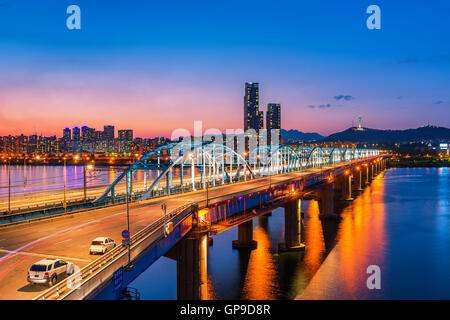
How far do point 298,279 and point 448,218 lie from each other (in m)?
63.1

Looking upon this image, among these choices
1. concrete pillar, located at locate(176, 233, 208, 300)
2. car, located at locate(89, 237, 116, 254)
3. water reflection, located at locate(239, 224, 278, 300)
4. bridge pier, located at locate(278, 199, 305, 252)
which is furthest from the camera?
bridge pier, located at locate(278, 199, 305, 252)

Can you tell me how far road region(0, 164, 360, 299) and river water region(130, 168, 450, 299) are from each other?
1088cm

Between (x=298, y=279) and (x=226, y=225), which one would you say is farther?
(x=298, y=279)

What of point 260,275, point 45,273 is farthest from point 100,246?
point 260,275

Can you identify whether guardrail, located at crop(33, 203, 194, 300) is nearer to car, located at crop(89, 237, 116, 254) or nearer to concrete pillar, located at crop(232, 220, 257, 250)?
car, located at crop(89, 237, 116, 254)

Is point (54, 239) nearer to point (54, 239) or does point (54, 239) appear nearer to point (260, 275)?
point (54, 239)

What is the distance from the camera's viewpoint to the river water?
138 feet

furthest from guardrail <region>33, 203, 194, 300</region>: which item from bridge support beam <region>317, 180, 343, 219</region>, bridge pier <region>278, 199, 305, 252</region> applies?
bridge support beam <region>317, 180, 343, 219</region>

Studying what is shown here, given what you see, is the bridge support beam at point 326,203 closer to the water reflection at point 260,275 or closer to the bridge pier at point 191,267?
the water reflection at point 260,275

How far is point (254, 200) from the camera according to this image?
4531cm

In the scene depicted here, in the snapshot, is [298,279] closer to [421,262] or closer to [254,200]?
[254,200]

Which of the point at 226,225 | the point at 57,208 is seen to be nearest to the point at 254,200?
the point at 226,225

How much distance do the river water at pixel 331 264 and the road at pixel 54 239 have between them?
10.9m
